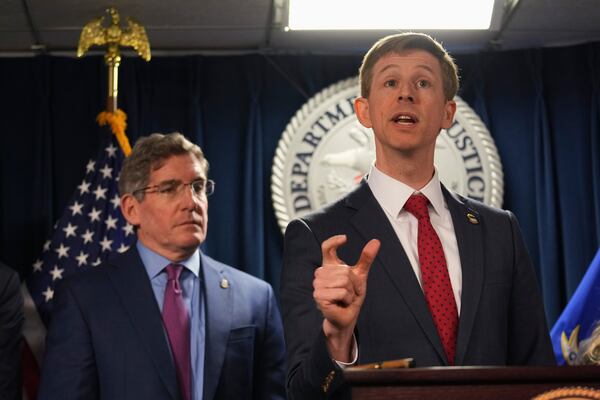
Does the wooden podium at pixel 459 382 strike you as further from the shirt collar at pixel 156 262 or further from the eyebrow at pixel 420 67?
the shirt collar at pixel 156 262

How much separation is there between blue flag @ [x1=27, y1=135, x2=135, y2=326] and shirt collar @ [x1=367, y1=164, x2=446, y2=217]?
7.19 feet

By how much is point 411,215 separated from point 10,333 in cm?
194

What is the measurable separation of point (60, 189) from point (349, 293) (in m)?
3.09

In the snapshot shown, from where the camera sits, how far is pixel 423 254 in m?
2.07

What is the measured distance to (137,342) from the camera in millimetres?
3111

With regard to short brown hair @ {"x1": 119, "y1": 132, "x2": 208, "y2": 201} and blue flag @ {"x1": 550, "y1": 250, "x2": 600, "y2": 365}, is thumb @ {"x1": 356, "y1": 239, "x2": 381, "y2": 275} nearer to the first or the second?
short brown hair @ {"x1": 119, "y1": 132, "x2": 208, "y2": 201}

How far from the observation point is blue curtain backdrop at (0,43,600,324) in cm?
452

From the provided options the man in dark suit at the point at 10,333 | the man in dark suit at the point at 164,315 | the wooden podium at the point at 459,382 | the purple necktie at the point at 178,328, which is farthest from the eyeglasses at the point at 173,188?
the wooden podium at the point at 459,382

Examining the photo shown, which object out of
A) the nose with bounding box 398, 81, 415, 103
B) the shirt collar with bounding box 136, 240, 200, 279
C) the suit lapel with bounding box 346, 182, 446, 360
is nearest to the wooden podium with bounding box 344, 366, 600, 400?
the suit lapel with bounding box 346, 182, 446, 360

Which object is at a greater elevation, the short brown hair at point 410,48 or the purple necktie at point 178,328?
the short brown hair at point 410,48

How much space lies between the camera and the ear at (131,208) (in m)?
3.51

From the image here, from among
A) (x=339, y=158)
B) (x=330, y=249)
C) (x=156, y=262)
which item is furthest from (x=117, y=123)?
(x=330, y=249)

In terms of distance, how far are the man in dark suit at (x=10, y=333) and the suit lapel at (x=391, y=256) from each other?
183 cm

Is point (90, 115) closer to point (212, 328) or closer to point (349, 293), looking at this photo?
point (212, 328)
